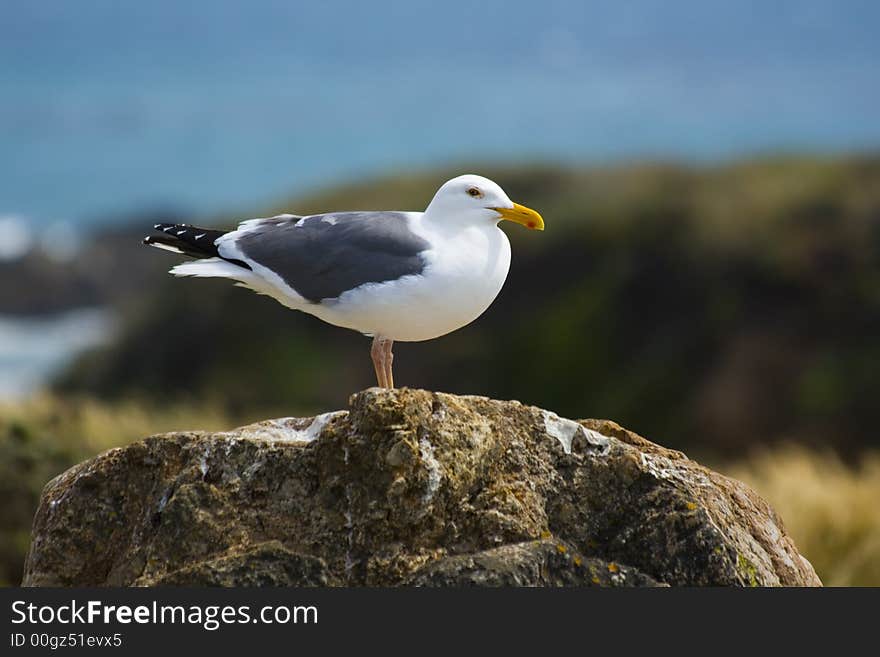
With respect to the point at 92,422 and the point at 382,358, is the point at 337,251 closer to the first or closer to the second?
the point at 382,358

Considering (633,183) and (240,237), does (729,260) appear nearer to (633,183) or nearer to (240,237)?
(633,183)

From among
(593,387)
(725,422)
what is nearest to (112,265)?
(593,387)

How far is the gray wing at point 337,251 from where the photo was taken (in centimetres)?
640

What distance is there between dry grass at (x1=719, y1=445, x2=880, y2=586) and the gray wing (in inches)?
240

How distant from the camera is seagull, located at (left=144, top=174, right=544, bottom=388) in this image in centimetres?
632

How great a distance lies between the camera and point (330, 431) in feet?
18.1

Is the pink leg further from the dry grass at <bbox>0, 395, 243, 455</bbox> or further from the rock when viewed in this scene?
the dry grass at <bbox>0, 395, 243, 455</bbox>

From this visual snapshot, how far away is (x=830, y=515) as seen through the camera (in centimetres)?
1192

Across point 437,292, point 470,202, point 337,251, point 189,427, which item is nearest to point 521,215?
point 470,202

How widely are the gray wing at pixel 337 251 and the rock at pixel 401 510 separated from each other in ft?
3.13

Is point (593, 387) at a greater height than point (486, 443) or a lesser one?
lesser

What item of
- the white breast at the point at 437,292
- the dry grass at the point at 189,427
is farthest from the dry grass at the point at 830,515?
the white breast at the point at 437,292

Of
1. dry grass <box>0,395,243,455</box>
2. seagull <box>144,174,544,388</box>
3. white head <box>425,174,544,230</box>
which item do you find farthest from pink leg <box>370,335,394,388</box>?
dry grass <box>0,395,243,455</box>

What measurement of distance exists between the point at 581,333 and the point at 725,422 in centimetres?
327
